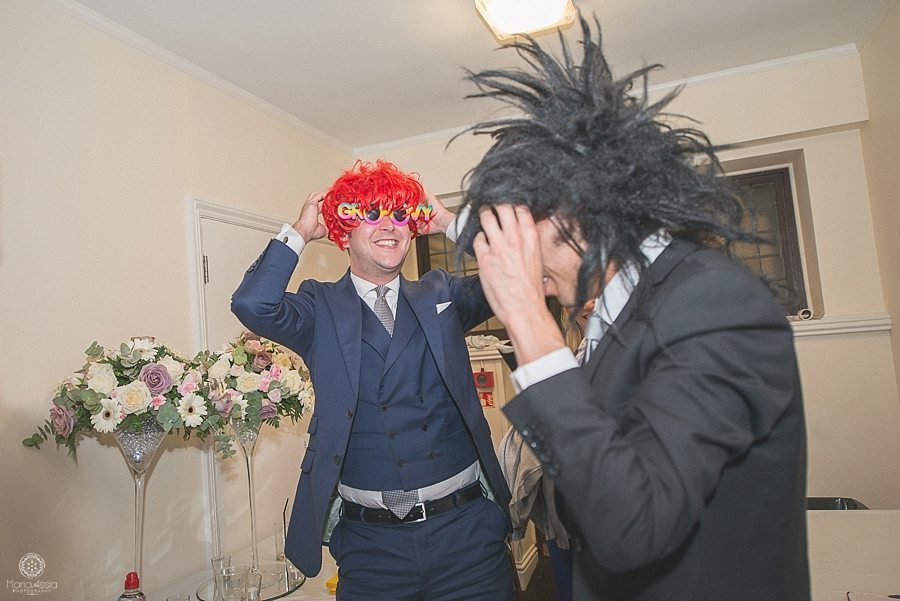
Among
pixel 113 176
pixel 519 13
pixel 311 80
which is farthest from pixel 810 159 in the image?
pixel 113 176

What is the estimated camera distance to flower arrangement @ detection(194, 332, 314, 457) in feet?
7.35

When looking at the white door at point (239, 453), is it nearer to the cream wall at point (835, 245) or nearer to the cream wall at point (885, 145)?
the cream wall at point (835, 245)

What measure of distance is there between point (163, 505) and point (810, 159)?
404 centimetres

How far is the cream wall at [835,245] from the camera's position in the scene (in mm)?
3537

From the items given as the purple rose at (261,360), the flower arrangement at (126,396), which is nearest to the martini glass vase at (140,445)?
the flower arrangement at (126,396)

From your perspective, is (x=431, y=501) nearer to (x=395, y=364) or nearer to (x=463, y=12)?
(x=395, y=364)

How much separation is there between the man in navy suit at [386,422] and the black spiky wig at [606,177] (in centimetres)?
97

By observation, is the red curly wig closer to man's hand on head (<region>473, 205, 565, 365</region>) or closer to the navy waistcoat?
the navy waistcoat

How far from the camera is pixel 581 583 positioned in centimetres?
104

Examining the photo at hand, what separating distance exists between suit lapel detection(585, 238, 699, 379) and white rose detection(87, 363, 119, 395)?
1700 millimetres

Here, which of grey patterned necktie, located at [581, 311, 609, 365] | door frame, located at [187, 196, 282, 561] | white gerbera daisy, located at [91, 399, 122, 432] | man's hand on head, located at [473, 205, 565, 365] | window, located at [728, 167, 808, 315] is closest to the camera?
man's hand on head, located at [473, 205, 565, 365]

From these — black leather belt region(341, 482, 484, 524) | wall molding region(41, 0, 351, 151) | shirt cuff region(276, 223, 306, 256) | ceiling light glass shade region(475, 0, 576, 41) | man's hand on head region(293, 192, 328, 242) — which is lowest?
black leather belt region(341, 482, 484, 524)

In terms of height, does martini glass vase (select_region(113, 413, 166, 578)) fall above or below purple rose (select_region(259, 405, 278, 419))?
below

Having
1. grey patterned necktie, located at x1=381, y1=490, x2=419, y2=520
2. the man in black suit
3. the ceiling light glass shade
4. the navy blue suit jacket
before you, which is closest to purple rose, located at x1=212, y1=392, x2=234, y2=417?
the navy blue suit jacket
